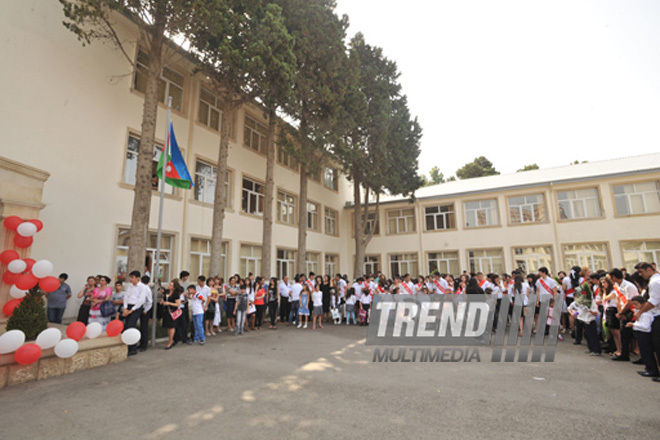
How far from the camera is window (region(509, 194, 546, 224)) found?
70.2ft

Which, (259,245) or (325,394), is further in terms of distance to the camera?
(259,245)

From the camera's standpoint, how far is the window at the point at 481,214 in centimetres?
2267

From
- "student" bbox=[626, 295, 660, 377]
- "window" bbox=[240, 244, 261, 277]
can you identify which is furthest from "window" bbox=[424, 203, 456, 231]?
"student" bbox=[626, 295, 660, 377]

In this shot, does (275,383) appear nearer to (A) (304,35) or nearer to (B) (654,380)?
(B) (654,380)

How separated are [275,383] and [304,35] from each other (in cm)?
1244

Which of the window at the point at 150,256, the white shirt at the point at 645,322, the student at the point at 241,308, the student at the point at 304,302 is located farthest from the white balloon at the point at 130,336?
the white shirt at the point at 645,322

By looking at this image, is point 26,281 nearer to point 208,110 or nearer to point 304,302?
point 304,302

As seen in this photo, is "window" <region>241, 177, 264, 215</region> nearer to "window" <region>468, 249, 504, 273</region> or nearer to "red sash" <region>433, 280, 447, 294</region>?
"red sash" <region>433, 280, 447, 294</region>

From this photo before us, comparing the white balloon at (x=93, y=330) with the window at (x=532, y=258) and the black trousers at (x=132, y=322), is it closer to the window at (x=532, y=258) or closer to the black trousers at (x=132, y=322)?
the black trousers at (x=132, y=322)

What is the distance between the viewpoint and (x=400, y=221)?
25.8m

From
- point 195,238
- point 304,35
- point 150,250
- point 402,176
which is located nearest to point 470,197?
point 402,176

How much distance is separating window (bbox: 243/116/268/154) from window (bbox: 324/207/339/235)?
7.97 metres

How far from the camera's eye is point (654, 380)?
214 inches

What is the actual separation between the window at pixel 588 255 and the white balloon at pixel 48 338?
2352 cm
